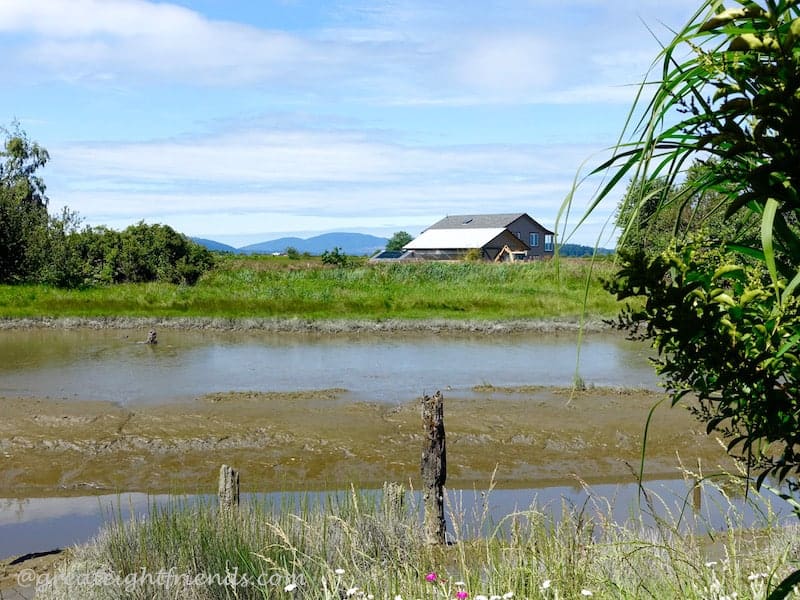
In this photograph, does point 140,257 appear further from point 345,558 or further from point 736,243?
point 736,243

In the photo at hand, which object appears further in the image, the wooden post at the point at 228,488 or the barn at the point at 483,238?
the barn at the point at 483,238

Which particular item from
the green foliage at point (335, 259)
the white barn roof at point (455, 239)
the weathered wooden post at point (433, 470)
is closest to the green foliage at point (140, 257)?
the green foliage at point (335, 259)

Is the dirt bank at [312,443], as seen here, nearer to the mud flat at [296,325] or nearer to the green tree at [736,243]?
the green tree at [736,243]

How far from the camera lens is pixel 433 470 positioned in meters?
7.96

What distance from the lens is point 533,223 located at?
7312cm

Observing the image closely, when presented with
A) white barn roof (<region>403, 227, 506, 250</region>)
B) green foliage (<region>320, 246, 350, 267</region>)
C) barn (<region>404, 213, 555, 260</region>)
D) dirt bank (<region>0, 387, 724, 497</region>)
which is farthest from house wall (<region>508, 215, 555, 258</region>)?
dirt bank (<region>0, 387, 724, 497</region>)

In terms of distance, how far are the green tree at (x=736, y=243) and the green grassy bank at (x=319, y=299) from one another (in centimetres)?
2295

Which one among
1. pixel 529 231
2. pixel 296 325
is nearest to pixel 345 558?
pixel 296 325

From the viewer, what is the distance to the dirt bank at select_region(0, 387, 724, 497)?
10.5m

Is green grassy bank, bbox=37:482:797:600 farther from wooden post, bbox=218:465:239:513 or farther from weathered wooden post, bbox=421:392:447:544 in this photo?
weathered wooden post, bbox=421:392:447:544

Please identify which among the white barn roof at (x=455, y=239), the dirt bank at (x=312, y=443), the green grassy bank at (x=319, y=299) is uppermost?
the white barn roof at (x=455, y=239)

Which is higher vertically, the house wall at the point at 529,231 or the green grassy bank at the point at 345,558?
the house wall at the point at 529,231

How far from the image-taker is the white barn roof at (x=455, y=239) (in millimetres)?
66125

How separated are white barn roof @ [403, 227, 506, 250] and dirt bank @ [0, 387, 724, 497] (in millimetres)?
51548
